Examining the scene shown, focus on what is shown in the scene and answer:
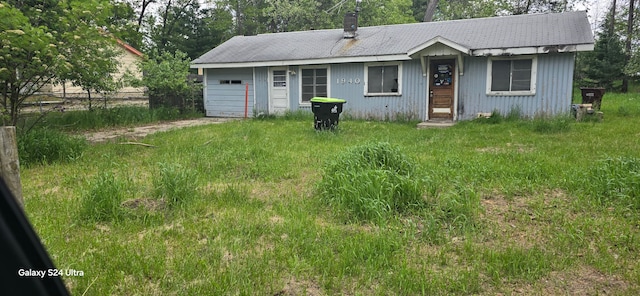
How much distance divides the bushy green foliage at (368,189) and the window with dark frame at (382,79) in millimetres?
8758

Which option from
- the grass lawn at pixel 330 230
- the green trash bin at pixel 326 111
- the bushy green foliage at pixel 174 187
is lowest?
the grass lawn at pixel 330 230

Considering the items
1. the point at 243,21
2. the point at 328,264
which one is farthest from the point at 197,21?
the point at 328,264

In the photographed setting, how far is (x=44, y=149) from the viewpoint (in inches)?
257

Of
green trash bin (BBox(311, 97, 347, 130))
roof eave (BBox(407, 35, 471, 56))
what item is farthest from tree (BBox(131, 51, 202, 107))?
roof eave (BBox(407, 35, 471, 56))

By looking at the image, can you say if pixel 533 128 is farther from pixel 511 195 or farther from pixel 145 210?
pixel 145 210

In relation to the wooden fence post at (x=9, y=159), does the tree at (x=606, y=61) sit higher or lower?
higher

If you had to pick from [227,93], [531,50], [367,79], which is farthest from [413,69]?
[227,93]

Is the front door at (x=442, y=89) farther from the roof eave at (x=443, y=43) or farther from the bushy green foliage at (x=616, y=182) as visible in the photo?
the bushy green foliage at (x=616, y=182)

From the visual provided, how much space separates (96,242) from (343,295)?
6.54 ft

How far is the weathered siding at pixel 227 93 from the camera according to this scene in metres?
15.8

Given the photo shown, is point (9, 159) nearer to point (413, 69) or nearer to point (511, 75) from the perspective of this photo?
point (413, 69)

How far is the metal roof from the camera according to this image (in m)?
Result: 11.6

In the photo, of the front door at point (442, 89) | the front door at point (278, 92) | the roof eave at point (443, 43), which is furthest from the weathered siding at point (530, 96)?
the front door at point (278, 92)

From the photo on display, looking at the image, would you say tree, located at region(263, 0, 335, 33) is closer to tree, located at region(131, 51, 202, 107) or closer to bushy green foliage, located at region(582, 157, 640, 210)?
tree, located at region(131, 51, 202, 107)
